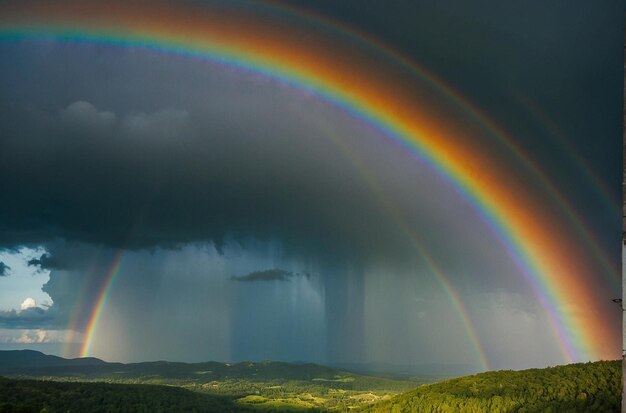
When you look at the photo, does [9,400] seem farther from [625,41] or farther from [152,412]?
[625,41]

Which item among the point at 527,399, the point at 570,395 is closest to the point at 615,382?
the point at 570,395

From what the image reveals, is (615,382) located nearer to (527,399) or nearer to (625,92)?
(527,399)

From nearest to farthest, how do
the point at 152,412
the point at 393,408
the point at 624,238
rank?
1. the point at 624,238
2. the point at 393,408
3. the point at 152,412

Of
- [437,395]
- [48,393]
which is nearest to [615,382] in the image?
[437,395]

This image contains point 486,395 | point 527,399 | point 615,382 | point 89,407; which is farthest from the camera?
point 89,407

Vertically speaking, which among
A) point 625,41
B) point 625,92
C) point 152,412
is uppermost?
point 625,41

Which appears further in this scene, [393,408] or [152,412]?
A: [152,412]

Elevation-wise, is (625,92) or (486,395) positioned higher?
(625,92)
